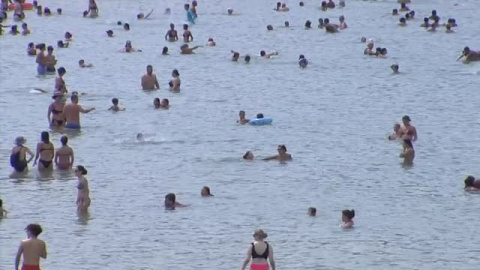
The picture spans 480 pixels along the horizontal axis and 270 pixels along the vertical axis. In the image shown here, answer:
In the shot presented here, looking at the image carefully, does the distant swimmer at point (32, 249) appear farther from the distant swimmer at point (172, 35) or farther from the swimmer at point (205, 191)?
the distant swimmer at point (172, 35)

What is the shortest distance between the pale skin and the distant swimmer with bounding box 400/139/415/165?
1423 centimetres

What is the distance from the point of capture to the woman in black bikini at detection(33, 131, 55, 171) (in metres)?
33.3

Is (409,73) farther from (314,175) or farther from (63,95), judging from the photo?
(314,175)

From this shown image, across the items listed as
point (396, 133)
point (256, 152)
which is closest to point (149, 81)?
point (256, 152)

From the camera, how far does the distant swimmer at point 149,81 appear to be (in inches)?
1802

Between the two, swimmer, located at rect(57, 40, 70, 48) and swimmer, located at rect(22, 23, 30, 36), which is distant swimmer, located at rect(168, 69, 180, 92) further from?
swimmer, located at rect(22, 23, 30, 36)

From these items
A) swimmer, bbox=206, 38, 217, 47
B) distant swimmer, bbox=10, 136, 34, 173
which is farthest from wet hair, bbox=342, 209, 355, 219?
swimmer, bbox=206, 38, 217, 47

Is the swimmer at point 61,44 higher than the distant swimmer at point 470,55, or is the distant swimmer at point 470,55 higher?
the swimmer at point 61,44

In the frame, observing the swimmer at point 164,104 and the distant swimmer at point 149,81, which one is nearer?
the swimmer at point 164,104

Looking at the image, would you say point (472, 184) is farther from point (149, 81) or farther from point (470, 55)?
point (470, 55)

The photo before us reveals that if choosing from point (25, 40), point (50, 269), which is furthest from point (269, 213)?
point (25, 40)

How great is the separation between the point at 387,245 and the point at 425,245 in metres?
0.75

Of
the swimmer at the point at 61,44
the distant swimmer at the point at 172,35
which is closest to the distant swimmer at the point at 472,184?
the swimmer at the point at 61,44

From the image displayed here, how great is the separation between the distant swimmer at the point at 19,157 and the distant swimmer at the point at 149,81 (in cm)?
1255
